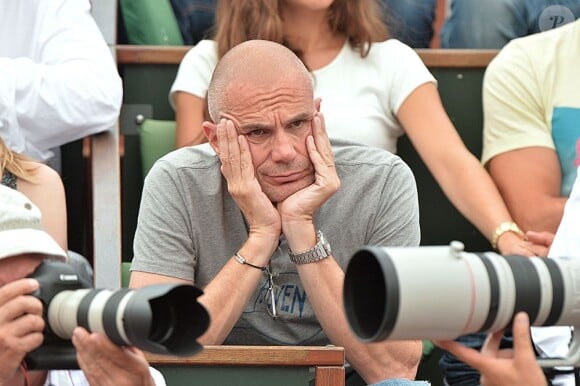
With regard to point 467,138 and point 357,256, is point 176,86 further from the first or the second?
point 357,256

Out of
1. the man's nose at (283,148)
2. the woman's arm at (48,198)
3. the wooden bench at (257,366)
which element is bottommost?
the wooden bench at (257,366)

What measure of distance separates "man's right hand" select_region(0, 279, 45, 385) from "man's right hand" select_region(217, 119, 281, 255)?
105cm

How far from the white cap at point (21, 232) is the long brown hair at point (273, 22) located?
1699 mm

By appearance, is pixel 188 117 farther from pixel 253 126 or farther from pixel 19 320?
pixel 19 320

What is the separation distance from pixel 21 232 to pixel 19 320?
213 millimetres

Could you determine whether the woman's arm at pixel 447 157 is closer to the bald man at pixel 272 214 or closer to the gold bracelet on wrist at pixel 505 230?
the gold bracelet on wrist at pixel 505 230

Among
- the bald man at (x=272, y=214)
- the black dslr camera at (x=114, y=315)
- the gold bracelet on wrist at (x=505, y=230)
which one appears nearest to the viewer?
the black dslr camera at (x=114, y=315)

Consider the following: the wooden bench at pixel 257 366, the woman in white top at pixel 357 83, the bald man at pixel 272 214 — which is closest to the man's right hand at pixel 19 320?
the wooden bench at pixel 257 366

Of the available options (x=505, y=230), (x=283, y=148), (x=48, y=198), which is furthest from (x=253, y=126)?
(x=505, y=230)

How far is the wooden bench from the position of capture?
3268mm

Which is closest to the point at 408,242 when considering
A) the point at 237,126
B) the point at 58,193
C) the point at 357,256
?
the point at 237,126

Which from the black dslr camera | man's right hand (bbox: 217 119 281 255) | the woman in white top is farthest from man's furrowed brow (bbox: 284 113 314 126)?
the black dslr camera

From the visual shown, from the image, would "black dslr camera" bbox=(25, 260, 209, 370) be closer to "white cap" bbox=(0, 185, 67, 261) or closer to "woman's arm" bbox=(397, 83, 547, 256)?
"white cap" bbox=(0, 185, 67, 261)

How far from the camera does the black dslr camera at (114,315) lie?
8.25ft
